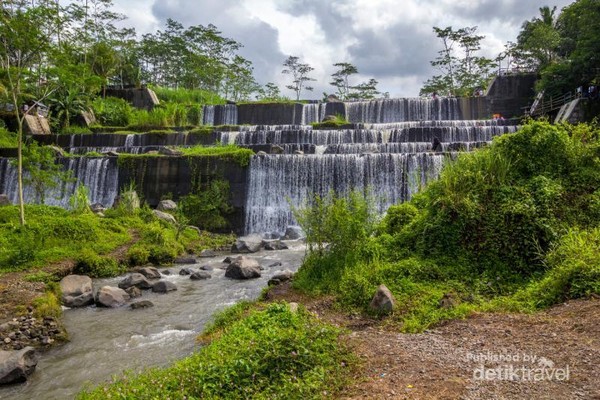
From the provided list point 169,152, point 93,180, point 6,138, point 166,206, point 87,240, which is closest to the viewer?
point 87,240

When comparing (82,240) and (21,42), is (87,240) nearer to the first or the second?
(82,240)

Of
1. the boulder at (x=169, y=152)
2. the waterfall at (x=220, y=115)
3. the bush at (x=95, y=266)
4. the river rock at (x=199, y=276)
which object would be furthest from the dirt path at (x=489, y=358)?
the waterfall at (x=220, y=115)

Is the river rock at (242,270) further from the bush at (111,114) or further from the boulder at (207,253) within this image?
the bush at (111,114)

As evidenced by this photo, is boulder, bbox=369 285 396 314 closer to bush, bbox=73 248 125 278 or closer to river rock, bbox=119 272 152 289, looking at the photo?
river rock, bbox=119 272 152 289

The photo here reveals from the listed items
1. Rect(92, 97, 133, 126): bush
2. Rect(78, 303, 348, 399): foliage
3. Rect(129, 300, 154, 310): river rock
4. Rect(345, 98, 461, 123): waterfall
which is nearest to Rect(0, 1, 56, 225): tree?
Rect(129, 300, 154, 310): river rock

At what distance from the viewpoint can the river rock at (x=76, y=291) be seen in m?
8.79

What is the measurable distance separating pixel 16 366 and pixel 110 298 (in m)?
3.45

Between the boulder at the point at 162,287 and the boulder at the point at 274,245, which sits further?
the boulder at the point at 274,245

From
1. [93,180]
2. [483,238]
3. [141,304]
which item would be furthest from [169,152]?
[483,238]

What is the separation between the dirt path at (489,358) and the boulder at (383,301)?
41 centimetres

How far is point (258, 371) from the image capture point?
3.80 metres

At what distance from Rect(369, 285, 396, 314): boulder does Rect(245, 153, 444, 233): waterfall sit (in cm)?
1146

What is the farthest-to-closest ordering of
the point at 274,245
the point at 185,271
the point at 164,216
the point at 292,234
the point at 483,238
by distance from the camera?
the point at 292,234 → the point at 164,216 → the point at 274,245 → the point at 185,271 → the point at 483,238

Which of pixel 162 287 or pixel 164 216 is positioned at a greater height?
pixel 164 216
